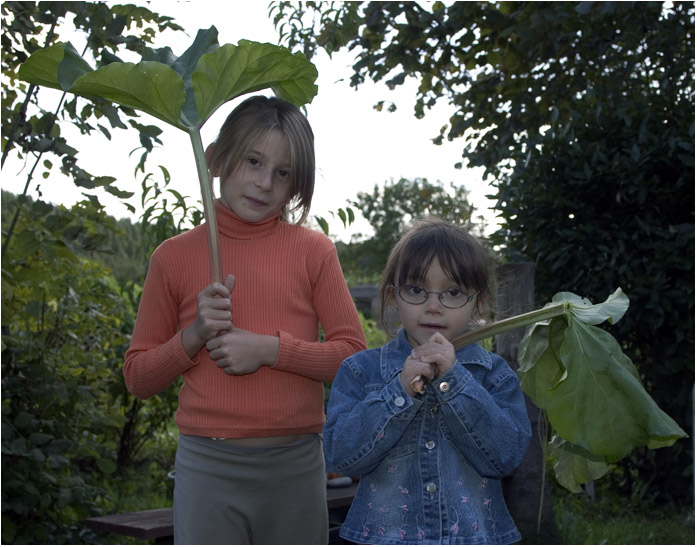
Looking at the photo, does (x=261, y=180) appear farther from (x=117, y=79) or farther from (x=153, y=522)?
(x=153, y=522)

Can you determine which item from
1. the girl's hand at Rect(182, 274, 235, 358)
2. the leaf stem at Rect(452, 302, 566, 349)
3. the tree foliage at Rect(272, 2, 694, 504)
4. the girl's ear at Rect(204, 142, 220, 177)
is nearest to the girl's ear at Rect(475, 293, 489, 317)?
the leaf stem at Rect(452, 302, 566, 349)

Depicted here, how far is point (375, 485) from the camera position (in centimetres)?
191

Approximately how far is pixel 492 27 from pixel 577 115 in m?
0.76

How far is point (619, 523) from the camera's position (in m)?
4.71

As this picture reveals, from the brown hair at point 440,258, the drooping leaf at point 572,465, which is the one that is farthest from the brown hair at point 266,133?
the drooping leaf at point 572,465

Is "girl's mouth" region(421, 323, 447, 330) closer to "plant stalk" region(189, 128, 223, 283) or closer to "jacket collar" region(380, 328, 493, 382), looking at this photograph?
"jacket collar" region(380, 328, 493, 382)

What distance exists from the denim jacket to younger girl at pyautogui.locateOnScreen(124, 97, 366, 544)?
0.21m

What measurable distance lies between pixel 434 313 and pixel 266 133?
25.0 inches

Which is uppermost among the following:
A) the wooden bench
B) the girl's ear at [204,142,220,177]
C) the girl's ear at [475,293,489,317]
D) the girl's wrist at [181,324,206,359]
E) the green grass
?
the girl's ear at [204,142,220,177]

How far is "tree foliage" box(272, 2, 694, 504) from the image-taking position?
180 inches

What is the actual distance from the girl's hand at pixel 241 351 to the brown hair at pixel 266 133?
41 cm

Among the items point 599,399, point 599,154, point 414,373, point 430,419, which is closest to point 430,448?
point 430,419

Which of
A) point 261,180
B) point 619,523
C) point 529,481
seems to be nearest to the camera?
point 261,180

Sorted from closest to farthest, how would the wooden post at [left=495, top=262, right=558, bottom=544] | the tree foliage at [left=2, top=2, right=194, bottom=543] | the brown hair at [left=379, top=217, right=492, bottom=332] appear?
the brown hair at [left=379, top=217, right=492, bottom=332] → the tree foliage at [left=2, top=2, right=194, bottom=543] → the wooden post at [left=495, top=262, right=558, bottom=544]
